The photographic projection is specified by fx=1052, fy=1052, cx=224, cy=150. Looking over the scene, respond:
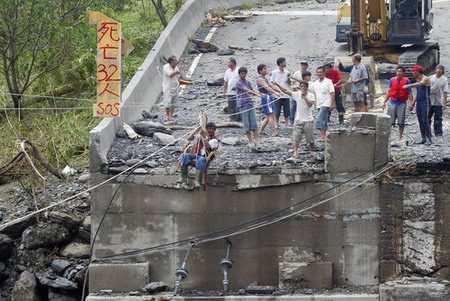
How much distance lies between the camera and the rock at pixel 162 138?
20.8 metres

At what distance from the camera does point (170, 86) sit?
23203 millimetres

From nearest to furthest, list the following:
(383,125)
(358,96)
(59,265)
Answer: (383,125)
(59,265)
(358,96)

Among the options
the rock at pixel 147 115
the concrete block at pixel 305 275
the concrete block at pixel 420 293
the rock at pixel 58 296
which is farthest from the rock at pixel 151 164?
the concrete block at pixel 420 293

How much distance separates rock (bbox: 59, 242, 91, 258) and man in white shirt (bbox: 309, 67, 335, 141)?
5.03 metres

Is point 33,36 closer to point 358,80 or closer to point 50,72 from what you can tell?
point 50,72

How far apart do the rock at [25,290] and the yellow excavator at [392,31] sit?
1192 centimetres

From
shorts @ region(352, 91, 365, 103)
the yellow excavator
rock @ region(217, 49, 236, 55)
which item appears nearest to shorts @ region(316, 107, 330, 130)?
shorts @ region(352, 91, 365, 103)

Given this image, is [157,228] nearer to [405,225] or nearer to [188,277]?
[188,277]

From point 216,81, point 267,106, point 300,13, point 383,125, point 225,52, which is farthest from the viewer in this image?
point 300,13

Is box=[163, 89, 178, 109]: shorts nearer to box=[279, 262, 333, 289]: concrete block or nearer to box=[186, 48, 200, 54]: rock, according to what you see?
box=[279, 262, 333, 289]: concrete block

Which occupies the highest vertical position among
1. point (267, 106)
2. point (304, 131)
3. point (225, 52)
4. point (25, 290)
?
point (225, 52)

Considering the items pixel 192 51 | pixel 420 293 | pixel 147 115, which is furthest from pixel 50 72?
pixel 420 293

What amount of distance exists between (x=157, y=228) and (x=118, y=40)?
362 cm

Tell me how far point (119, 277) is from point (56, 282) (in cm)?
155
